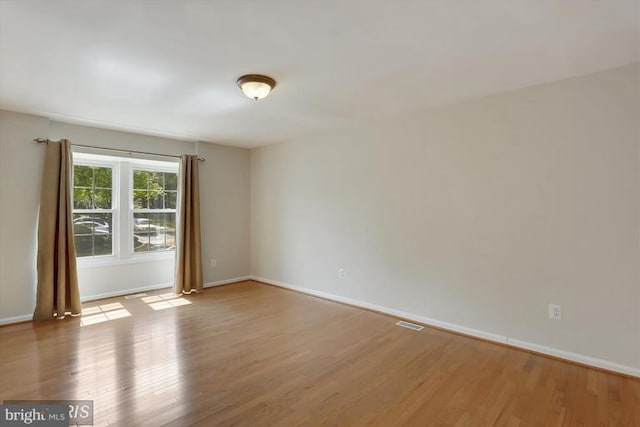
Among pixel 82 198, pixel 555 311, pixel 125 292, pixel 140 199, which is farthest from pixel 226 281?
pixel 555 311

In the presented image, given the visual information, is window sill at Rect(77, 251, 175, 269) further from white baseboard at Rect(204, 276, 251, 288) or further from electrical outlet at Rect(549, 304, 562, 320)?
electrical outlet at Rect(549, 304, 562, 320)

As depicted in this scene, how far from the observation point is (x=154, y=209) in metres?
5.23

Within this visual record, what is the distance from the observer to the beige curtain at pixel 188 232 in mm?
4961

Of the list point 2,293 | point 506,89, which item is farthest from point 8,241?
point 506,89

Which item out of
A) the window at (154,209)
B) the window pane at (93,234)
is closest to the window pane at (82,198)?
the window pane at (93,234)

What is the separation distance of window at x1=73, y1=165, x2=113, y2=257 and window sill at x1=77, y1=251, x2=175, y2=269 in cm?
9

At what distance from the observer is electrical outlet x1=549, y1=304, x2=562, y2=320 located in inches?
113

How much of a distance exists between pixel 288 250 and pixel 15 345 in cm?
330

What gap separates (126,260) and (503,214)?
4.93m

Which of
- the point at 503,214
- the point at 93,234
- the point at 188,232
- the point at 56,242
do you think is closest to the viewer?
the point at 503,214

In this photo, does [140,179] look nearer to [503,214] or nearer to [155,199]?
[155,199]

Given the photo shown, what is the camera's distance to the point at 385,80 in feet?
9.52

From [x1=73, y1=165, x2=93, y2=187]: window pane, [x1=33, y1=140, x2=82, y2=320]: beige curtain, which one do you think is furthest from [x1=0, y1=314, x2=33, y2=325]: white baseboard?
[x1=73, y1=165, x2=93, y2=187]: window pane
